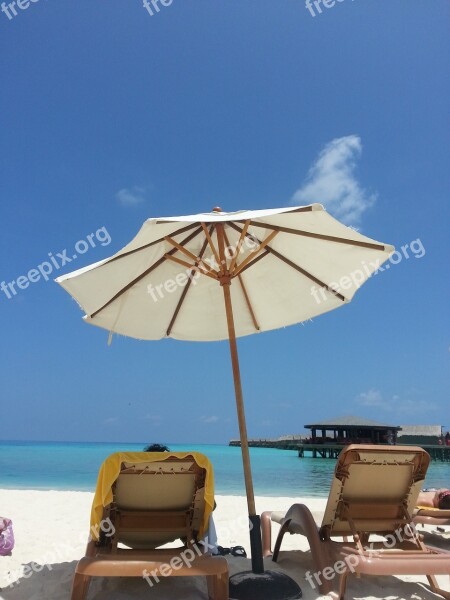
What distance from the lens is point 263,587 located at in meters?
2.92

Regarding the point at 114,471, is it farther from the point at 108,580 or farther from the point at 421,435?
the point at 421,435

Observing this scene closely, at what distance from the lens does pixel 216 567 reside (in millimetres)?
2531

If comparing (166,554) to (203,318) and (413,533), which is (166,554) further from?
(203,318)

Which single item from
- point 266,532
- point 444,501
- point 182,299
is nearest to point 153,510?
point 266,532

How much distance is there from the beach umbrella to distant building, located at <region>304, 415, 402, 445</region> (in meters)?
33.2

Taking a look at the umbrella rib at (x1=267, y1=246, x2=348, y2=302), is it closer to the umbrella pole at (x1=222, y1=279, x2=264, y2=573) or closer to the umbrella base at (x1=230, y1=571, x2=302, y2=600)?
the umbrella pole at (x1=222, y1=279, x2=264, y2=573)

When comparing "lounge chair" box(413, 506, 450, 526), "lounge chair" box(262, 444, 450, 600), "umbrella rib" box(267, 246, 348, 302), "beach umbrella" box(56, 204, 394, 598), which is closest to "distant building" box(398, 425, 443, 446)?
"lounge chair" box(413, 506, 450, 526)

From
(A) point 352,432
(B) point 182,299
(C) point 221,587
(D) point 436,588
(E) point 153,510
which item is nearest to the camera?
(C) point 221,587

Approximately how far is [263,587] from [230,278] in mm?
2149

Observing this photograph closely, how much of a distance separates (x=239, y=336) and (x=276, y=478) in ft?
57.7

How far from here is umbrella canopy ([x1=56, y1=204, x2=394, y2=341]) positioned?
367 cm

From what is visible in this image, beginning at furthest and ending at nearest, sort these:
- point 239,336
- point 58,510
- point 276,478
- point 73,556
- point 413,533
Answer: point 276,478 → point 58,510 → point 239,336 → point 73,556 → point 413,533

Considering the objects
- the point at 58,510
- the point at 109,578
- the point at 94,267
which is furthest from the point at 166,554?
the point at 58,510

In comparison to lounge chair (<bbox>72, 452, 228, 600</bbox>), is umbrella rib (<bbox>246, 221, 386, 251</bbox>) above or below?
above
